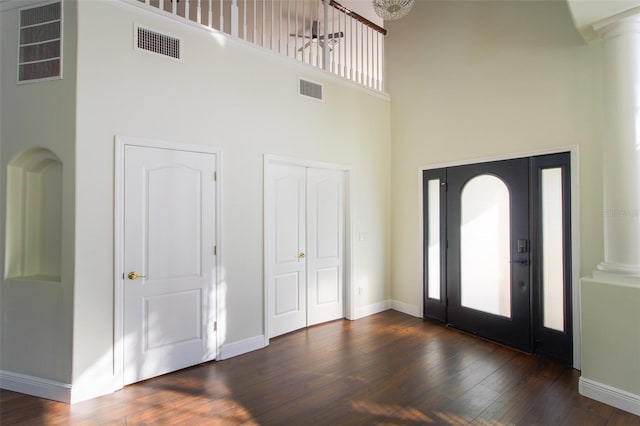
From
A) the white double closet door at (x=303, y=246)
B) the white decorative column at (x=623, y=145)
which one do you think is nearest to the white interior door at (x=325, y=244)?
the white double closet door at (x=303, y=246)

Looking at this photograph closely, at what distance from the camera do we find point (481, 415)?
2.49 metres

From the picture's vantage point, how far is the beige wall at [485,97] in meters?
3.19

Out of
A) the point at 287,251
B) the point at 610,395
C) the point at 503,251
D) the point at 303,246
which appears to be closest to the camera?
the point at 610,395

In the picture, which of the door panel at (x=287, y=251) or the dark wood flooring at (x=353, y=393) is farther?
the door panel at (x=287, y=251)

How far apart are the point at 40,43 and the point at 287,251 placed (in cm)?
309

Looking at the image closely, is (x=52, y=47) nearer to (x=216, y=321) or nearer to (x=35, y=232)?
(x=35, y=232)

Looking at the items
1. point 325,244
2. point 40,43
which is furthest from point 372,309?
point 40,43

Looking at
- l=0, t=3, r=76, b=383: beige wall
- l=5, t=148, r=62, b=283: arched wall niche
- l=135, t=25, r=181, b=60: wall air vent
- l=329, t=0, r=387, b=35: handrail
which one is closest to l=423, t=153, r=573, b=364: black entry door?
l=329, t=0, r=387, b=35: handrail

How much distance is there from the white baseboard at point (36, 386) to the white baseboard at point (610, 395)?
425 cm

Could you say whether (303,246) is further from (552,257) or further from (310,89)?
(552,257)

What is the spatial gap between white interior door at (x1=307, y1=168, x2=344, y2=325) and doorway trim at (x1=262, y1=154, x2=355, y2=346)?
0.23 ft

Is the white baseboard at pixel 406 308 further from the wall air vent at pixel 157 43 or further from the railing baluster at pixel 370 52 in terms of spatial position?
the wall air vent at pixel 157 43

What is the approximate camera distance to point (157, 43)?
120 inches

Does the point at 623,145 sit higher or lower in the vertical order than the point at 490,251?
higher
